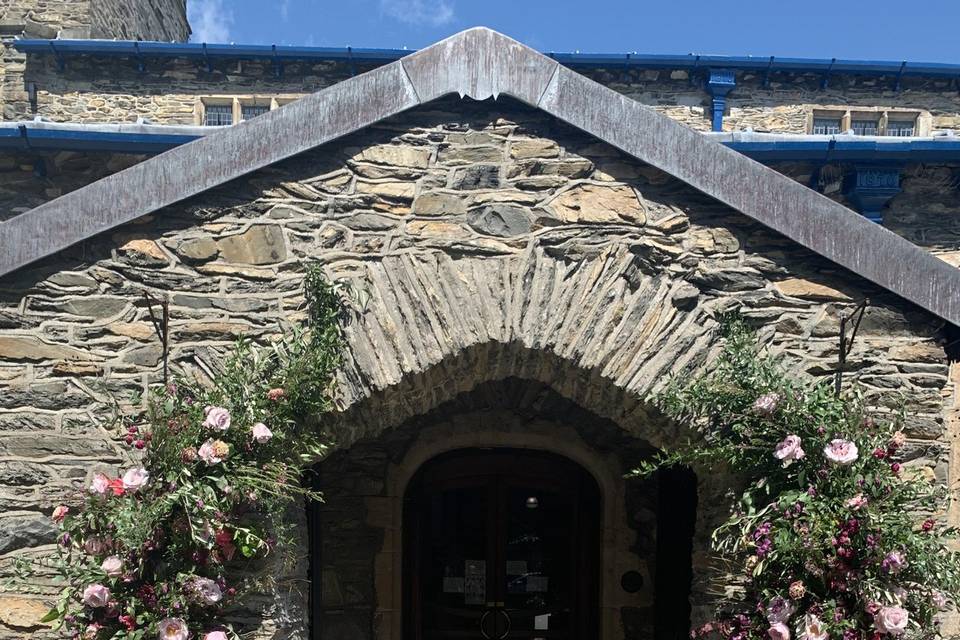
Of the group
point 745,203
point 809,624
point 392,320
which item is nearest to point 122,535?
point 392,320

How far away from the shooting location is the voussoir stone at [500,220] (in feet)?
10.9

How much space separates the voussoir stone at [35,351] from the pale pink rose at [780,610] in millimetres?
3006

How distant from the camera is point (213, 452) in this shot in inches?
114

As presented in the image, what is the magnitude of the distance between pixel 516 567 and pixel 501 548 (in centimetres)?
19

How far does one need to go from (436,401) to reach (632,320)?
1054mm

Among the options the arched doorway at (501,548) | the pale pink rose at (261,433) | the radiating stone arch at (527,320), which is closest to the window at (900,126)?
the arched doorway at (501,548)

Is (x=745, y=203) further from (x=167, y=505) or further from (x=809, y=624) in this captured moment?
(x=167, y=505)

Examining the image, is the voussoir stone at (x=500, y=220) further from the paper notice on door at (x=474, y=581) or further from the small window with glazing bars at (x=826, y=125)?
the small window with glazing bars at (x=826, y=125)

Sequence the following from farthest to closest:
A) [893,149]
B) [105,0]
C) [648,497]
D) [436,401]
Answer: [105,0] < [648,497] < [893,149] < [436,401]

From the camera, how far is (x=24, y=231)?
319 centimetres

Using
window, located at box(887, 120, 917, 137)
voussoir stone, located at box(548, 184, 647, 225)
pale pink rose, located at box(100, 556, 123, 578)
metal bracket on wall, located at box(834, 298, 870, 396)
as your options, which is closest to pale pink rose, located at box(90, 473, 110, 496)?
pale pink rose, located at box(100, 556, 123, 578)

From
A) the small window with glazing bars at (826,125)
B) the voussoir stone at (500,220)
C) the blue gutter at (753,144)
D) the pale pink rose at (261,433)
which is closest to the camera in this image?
the pale pink rose at (261,433)

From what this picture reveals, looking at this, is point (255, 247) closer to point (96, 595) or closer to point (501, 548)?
point (96, 595)

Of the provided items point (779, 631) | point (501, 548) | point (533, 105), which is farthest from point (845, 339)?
point (501, 548)
